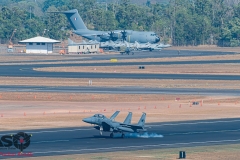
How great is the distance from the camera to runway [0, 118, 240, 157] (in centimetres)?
5047

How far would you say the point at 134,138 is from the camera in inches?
2229

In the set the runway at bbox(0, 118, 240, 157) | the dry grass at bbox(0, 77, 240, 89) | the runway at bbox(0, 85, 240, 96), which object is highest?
the dry grass at bbox(0, 77, 240, 89)

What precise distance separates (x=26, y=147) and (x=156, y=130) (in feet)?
57.2

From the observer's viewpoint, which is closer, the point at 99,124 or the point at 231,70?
the point at 99,124

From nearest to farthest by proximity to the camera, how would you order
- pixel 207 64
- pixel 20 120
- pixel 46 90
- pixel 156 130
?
1. pixel 156 130
2. pixel 20 120
3. pixel 46 90
4. pixel 207 64

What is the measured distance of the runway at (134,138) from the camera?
50.5 meters

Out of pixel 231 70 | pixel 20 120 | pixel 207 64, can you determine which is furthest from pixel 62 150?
pixel 207 64

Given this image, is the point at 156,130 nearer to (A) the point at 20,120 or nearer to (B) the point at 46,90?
(A) the point at 20,120

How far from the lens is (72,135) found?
5772 cm
